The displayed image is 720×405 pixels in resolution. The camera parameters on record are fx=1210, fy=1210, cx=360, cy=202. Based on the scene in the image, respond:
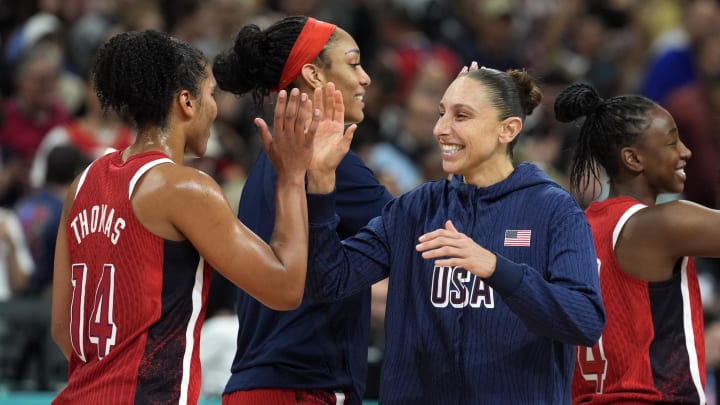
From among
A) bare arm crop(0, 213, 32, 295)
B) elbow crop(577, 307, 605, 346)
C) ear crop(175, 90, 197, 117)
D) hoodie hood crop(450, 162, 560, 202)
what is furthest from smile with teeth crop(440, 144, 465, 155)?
bare arm crop(0, 213, 32, 295)

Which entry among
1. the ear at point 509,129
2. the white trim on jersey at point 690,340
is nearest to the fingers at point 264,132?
the ear at point 509,129

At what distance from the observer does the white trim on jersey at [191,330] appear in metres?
3.53

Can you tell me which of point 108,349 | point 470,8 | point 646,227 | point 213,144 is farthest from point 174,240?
point 470,8

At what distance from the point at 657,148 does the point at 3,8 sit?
7.65 metres

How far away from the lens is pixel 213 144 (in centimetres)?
930

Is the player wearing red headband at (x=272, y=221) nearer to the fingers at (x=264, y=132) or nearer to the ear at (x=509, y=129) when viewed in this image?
the fingers at (x=264, y=132)

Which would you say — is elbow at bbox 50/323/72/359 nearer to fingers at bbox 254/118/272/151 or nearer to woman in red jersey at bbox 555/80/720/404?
fingers at bbox 254/118/272/151

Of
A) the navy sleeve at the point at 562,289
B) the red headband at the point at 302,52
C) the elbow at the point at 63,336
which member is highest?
the red headband at the point at 302,52

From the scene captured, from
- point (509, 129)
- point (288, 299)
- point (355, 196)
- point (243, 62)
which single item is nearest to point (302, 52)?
point (243, 62)

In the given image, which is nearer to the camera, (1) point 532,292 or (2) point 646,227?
(1) point 532,292

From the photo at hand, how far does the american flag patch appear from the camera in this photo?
3.66 metres

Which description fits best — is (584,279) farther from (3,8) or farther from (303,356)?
(3,8)

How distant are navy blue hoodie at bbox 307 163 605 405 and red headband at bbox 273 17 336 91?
0.65m

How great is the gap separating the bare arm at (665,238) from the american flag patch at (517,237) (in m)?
0.57
